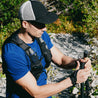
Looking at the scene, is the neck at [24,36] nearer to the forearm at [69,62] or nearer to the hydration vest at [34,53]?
the hydration vest at [34,53]

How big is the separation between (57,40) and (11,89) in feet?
20.1

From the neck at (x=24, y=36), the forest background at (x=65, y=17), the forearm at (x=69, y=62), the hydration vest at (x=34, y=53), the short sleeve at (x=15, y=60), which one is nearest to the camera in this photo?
the short sleeve at (x=15, y=60)

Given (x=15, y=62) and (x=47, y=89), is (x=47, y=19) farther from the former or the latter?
(x=47, y=89)

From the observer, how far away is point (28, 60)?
102 inches

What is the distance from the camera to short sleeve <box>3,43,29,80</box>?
2.37 m

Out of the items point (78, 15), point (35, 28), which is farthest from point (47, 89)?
point (78, 15)

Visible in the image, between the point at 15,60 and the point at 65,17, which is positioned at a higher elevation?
the point at 65,17

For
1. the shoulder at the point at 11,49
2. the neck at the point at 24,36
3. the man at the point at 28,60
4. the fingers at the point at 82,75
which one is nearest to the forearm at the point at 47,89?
the man at the point at 28,60

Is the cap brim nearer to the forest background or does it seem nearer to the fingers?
the fingers

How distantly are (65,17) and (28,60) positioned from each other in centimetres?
776

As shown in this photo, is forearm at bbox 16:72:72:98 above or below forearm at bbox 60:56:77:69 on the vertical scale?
below

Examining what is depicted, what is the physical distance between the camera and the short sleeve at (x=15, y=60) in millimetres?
2373

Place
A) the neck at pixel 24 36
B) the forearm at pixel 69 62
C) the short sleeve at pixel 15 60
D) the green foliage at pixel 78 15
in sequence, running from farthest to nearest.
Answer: the green foliage at pixel 78 15 < the forearm at pixel 69 62 < the neck at pixel 24 36 < the short sleeve at pixel 15 60

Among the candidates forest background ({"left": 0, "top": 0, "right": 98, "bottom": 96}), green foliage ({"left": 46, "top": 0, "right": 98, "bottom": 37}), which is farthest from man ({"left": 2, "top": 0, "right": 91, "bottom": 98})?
green foliage ({"left": 46, "top": 0, "right": 98, "bottom": 37})
